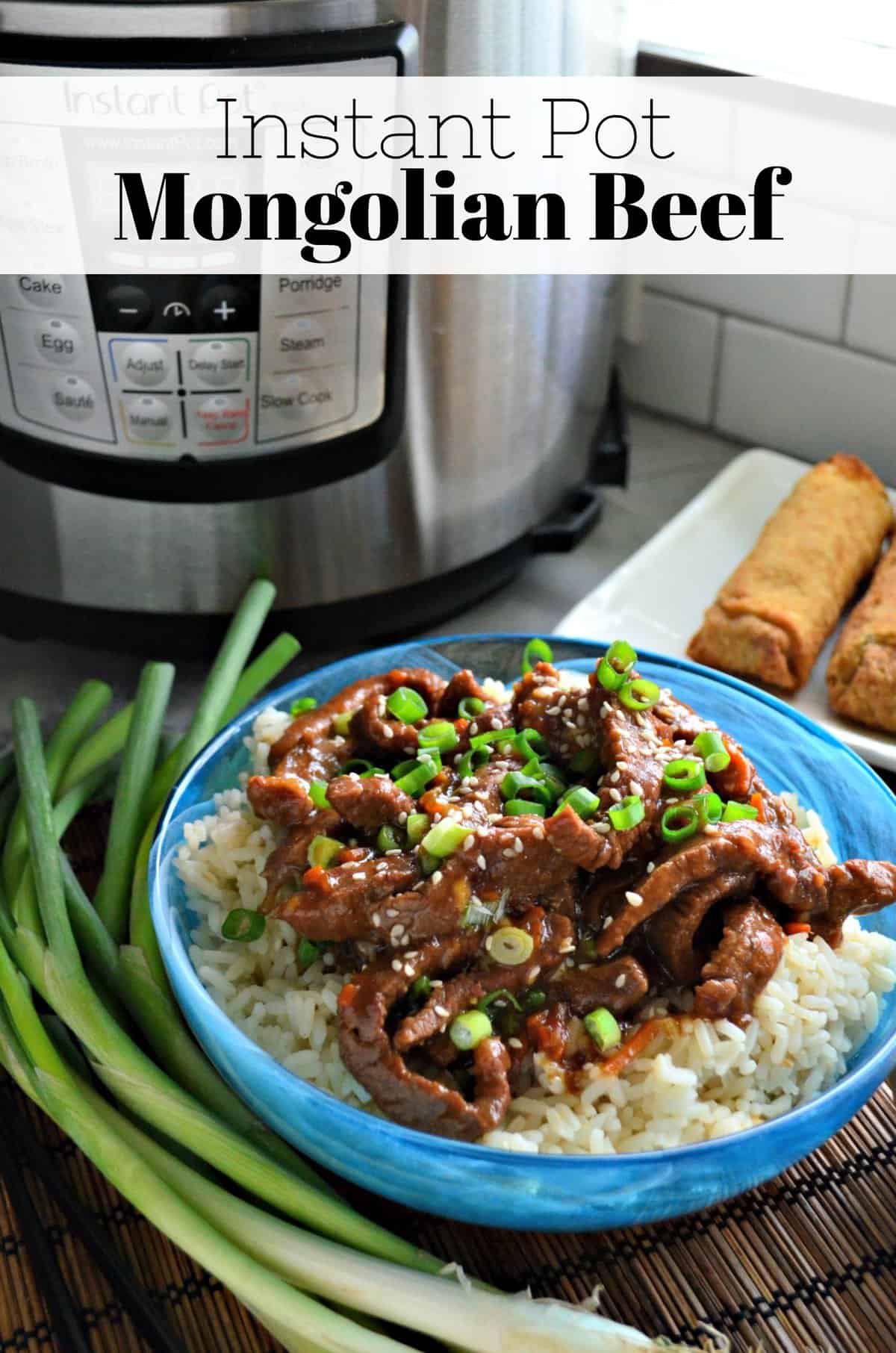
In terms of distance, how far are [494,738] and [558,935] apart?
16cm

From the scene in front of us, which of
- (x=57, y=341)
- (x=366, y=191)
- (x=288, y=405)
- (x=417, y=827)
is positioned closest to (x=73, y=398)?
(x=57, y=341)

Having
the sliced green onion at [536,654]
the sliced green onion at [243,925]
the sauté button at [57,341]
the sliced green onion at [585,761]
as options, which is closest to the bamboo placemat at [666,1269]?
the sliced green onion at [243,925]

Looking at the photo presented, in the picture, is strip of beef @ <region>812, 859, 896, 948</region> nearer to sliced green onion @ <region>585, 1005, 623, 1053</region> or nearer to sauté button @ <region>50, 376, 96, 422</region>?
sliced green onion @ <region>585, 1005, 623, 1053</region>

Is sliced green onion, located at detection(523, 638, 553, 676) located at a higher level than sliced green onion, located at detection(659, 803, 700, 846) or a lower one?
lower

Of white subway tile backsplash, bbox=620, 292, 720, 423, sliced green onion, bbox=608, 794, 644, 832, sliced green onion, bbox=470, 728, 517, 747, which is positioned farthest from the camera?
white subway tile backsplash, bbox=620, 292, 720, 423

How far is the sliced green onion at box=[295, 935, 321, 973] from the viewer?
0.87 meters

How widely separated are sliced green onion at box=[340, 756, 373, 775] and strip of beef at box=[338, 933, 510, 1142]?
6.5 inches

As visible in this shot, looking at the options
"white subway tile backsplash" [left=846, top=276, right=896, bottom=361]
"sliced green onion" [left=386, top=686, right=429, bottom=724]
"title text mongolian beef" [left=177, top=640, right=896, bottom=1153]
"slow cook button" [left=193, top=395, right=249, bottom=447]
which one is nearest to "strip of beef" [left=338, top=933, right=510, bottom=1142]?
"title text mongolian beef" [left=177, top=640, right=896, bottom=1153]

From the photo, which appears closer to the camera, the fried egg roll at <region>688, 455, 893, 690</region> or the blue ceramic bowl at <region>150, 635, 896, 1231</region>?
the blue ceramic bowl at <region>150, 635, 896, 1231</region>

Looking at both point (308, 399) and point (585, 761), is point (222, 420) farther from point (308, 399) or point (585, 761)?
point (585, 761)

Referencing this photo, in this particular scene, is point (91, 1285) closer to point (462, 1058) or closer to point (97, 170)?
point (462, 1058)

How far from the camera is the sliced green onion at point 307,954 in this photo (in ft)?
2.85

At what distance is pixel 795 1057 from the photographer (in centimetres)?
82

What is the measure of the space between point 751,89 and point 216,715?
0.83m
